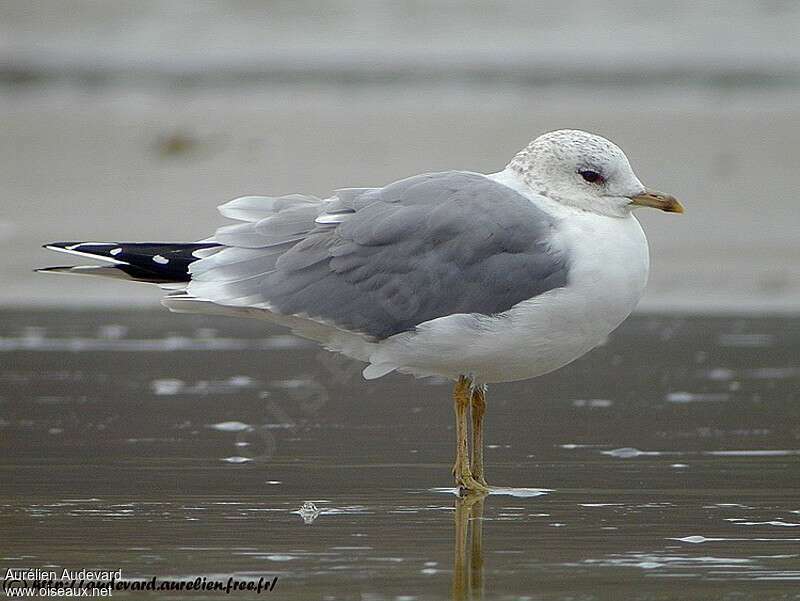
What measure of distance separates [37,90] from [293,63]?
260 centimetres

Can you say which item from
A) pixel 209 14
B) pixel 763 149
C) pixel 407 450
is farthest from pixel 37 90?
pixel 407 450

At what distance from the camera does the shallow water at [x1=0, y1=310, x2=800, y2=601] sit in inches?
169

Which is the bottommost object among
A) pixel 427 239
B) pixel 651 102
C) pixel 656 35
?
pixel 427 239

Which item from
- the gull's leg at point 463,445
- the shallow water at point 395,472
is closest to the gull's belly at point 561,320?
the gull's leg at point 463,445

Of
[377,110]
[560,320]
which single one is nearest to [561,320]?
[560,320]

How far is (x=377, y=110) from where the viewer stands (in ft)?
50.9

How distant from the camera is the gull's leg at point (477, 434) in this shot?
5.48 m

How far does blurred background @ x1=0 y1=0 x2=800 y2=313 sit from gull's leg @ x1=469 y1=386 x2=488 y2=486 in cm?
440

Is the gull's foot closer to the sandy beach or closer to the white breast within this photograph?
the white breast

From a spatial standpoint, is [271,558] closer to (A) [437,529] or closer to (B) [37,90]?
(A) [437,529]

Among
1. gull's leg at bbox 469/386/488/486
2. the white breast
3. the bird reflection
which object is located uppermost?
the white breast

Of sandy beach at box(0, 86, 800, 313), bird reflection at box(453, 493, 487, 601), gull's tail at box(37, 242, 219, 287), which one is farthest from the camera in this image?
sandy beach at box(0, 86, 800, 313)

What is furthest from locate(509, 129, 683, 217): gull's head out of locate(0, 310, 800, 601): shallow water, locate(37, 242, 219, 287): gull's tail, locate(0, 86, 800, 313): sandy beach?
locate(0, 86, 800, 313): sandy beach

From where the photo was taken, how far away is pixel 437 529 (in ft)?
15.7
